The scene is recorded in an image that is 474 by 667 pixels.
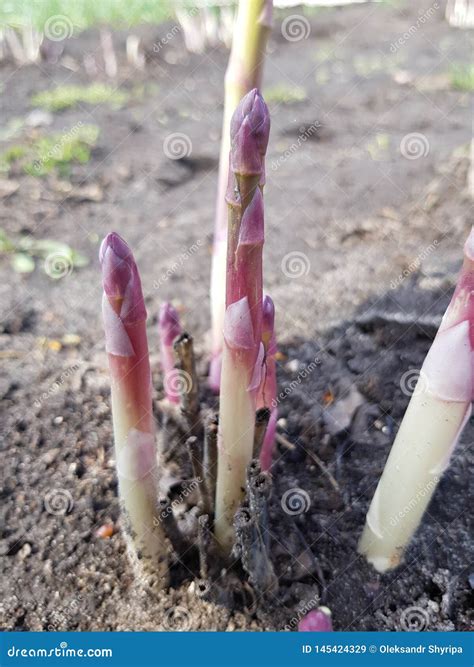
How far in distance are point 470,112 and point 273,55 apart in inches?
91.3

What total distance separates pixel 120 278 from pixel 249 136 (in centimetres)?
38

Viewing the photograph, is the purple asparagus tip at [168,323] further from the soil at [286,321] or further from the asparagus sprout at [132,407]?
the asparagus sprout at [132,407]

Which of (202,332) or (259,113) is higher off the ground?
(259,113)

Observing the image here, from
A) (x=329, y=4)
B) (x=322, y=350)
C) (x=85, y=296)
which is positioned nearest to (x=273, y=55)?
(x=329, y=4)

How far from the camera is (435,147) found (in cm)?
446

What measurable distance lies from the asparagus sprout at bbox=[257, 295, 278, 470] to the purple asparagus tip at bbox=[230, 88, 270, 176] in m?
0.41

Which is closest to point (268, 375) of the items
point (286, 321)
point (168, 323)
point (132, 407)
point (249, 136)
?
point (132, 407)

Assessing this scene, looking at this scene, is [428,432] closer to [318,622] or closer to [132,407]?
[318,622]

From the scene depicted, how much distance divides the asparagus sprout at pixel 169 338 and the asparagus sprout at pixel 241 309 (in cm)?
58

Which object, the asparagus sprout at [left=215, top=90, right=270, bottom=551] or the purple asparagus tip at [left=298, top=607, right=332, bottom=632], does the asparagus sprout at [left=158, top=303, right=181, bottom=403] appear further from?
the purple asparagus tip at [left=298, top=607, right=332, bottom=632]

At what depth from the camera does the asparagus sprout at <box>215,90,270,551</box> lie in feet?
3.89

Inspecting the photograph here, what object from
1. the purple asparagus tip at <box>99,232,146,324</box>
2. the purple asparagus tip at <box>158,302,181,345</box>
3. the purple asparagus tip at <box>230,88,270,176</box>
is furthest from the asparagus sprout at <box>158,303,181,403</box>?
the purple asparagus tip at <box>230,88,270,176</box>

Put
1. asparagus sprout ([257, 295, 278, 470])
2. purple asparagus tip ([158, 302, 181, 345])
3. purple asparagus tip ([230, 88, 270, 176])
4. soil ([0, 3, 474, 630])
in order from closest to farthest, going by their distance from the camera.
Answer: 1. purple asparagus tip ([230, 88, 270, 176])
2. asparagus sprout ([257, 295, 278, 470])
3. soil ([0, 3, 474, 630])
4. purple asparagus tip ([158, 302, 181, 345])

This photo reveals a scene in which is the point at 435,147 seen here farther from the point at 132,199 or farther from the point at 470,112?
the point at 132,199
